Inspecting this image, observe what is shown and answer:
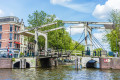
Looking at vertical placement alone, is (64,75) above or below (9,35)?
below

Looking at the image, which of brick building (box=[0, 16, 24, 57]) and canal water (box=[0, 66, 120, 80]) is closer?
canal water (box=[0, 66, 120, 80])

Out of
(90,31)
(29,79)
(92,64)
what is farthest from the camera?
(92,64)

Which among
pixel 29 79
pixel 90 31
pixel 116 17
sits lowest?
pixel 29 79

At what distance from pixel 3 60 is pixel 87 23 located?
46.1 ft

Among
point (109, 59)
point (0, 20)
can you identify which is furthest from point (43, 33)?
point (0, 20)

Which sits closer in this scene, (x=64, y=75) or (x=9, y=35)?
(x=64, y=75)

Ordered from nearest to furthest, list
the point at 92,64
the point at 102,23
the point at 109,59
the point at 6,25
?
1. the point at 109,59
2. the point at 102,23
3. the point at 92,64
4. the point at 6,25

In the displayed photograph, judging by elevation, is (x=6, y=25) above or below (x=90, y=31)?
above

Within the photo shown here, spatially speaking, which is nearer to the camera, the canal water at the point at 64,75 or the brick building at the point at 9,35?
the canal water at the point at 64,75

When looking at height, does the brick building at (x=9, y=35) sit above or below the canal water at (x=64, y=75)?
above

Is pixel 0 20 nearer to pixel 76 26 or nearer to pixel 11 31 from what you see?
pixel 11 31

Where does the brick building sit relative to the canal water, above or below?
above

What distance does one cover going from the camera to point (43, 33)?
26.6 m

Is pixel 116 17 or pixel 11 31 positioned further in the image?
pixel 11 31
